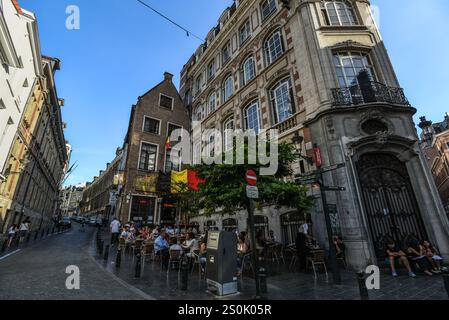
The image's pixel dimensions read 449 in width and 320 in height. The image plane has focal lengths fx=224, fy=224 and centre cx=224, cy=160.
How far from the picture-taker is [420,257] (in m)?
7.02

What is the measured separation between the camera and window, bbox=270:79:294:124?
12.2 m

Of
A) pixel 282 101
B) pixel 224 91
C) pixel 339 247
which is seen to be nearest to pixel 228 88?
pixel 224 91

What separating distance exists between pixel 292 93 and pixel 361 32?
15.1ft

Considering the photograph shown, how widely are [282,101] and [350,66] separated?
3621mm

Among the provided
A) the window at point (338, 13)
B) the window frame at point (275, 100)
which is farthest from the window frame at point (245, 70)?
the window at point (338, 13)

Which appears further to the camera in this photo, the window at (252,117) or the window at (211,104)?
the window at (211,104)

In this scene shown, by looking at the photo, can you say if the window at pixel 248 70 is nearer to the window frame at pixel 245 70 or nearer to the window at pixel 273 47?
the window frame at pixel 245 70

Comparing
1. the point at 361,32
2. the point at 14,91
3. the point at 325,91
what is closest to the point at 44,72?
the point at 14,91

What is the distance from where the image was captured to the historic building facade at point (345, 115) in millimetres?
8594

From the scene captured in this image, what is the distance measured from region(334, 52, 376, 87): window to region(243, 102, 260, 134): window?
16.5ft

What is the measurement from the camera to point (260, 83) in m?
14.3

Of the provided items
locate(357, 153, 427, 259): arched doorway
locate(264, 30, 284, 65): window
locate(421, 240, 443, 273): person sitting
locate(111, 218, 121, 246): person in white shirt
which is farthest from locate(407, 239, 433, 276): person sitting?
locate(111, 218, 121, 246): person in white shirt

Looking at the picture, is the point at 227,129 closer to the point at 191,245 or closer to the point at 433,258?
the point at 191,245

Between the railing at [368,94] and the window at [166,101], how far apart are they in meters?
17.4
